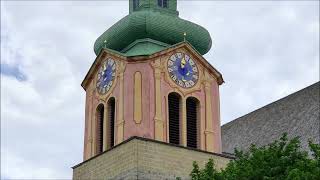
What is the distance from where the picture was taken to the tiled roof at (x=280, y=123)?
32719mm

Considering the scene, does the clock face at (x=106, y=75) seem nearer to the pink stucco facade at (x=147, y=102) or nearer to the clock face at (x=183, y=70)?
the pink stucco facade at (x=147, y=102)

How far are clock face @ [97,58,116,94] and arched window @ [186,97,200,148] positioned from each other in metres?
2.69

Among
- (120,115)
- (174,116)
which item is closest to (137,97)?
(120,115)

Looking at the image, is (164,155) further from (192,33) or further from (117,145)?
(192,33)

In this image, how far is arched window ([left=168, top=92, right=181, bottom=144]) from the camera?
91.9ft

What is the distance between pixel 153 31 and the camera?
29.5m

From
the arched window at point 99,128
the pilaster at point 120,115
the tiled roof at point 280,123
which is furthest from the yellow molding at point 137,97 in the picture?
the tiled roof at point 280,123

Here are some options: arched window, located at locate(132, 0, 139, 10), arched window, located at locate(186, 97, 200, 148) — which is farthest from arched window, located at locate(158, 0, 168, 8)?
arched window, located at locate(186, 97, 200, 148)

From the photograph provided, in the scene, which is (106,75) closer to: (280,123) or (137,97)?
(137,97)

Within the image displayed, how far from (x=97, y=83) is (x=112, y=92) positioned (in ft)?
3.98

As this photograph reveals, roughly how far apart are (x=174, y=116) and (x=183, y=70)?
1757mm

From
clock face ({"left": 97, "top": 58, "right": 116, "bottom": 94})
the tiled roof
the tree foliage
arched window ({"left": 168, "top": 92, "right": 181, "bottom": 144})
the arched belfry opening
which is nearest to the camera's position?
the tree foliage

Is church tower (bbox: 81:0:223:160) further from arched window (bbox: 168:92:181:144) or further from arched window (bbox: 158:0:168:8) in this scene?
arched window (bbox: 158:0:168:8)

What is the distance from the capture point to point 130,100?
27906 millimetres
